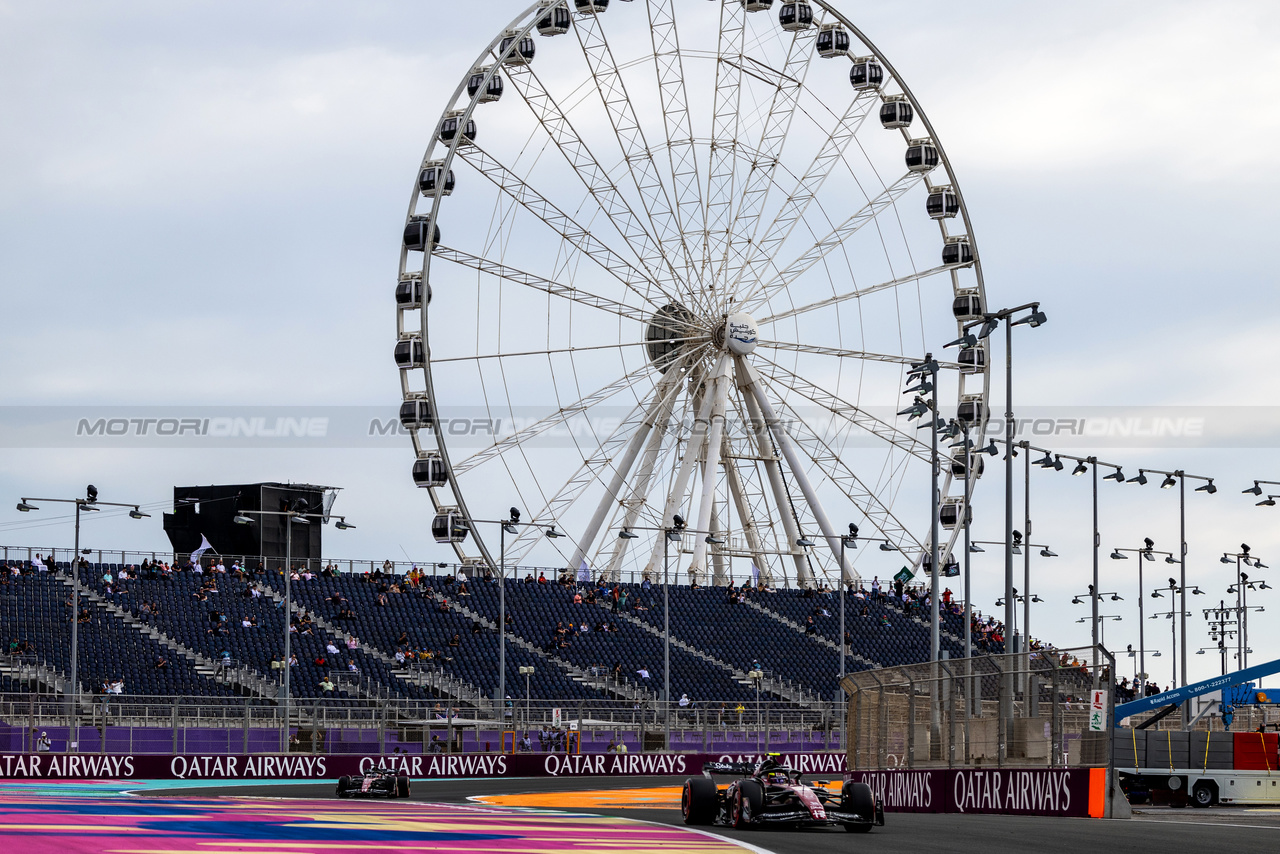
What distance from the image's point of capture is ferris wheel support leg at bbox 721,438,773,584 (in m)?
63.5

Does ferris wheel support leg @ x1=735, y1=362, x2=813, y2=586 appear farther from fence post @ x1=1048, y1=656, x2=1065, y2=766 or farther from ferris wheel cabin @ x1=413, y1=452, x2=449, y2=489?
fence post @ x1=1048, y1=656, x2=1065, y2=766

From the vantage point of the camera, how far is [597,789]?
38.1m

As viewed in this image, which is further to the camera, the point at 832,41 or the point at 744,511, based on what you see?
the point at 744,511

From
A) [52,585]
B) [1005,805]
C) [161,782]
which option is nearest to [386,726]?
[161,782]

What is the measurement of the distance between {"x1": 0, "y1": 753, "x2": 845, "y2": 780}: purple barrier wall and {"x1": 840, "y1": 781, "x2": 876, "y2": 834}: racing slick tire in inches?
673

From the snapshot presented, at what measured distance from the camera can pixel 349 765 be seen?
43188 mm

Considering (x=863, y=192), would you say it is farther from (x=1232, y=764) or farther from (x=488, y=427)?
(x=1232, y=764)

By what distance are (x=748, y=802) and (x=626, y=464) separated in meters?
38.5

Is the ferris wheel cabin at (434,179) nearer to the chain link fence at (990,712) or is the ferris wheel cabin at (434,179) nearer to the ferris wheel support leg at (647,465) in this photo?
the ferris wheel support leg at (647,465)

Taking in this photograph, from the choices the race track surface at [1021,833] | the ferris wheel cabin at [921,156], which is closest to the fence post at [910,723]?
the race track surface at [1021,833]

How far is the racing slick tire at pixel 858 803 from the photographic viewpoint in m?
20.1

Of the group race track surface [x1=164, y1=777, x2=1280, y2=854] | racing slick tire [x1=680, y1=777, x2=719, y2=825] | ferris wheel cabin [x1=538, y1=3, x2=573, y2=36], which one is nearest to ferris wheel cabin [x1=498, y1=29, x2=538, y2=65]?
ferris wheel cabin [x1=538, y1=3, x2=573, y2=36]

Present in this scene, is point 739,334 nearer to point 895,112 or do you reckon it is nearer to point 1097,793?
point 895,112

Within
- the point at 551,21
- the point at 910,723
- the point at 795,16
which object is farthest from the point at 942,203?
the point at 910,723
